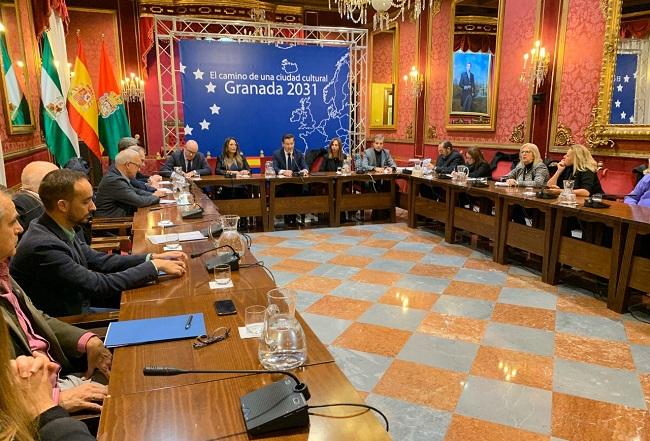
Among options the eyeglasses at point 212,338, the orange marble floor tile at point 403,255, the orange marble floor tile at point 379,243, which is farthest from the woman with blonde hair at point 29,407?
the orange marble floor tile at point 379,243

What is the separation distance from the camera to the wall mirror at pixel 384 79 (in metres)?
9.27

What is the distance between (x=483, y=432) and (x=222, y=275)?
142 cm

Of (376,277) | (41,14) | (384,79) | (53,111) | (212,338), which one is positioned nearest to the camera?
(212,338)

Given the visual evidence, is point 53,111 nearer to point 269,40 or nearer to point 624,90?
point 269,40

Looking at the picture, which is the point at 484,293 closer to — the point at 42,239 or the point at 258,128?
the point at 42,239

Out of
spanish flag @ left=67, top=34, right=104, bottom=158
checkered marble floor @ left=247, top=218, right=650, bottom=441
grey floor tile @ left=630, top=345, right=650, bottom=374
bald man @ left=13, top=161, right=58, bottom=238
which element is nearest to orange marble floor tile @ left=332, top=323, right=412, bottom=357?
checkered marble floor @ left=247, top=218, right=650, bottom=441

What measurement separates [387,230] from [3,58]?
4.59 meters

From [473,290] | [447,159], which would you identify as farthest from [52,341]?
[447,159]

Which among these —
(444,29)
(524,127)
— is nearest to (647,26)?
(524,127)

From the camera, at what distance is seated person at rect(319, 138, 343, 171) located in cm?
706

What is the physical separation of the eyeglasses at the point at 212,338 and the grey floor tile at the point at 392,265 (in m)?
3.16

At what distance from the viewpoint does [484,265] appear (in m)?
4.77

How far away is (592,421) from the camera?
2260mm

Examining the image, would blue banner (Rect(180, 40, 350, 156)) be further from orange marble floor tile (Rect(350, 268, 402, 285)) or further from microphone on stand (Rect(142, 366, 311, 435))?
microphone on stand (Rect(142, 366, 311, 435))
